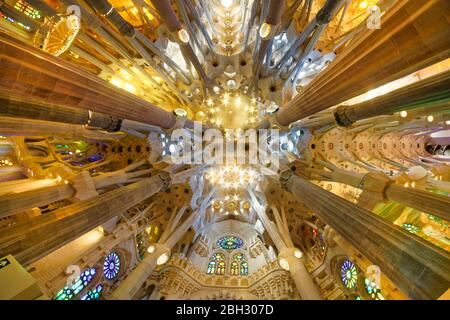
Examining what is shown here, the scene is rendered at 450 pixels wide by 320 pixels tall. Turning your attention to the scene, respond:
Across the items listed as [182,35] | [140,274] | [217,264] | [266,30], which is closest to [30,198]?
[140,274]

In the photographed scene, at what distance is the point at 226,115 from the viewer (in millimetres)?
20469

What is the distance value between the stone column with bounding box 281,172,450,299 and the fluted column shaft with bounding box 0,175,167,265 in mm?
7716

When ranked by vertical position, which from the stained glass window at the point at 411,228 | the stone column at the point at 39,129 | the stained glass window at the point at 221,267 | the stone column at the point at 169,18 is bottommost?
the stained glass window at the point at 221,267

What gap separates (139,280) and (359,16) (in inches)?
748

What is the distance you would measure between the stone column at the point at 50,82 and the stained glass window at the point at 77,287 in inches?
Result: 343

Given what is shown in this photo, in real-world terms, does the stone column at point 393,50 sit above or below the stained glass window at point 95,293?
above

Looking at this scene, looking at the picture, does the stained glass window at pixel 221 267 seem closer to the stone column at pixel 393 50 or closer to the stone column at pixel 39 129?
the stone column at pixel 39 129

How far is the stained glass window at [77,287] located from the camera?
9.44m

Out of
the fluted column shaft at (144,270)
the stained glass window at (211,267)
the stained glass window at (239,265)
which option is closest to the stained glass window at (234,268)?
the stained glass window at (239,265)

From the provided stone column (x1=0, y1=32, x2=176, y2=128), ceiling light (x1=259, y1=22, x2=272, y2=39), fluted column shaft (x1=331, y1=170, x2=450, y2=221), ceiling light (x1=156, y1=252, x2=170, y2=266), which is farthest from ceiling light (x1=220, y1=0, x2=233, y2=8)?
ceiling light (x1=156, y1=252, x2=170, y2=266)

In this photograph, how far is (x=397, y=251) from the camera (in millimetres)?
4477

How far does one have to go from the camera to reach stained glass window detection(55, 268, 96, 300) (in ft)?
31.0

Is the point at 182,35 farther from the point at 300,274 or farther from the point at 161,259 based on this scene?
the point at 300,274
